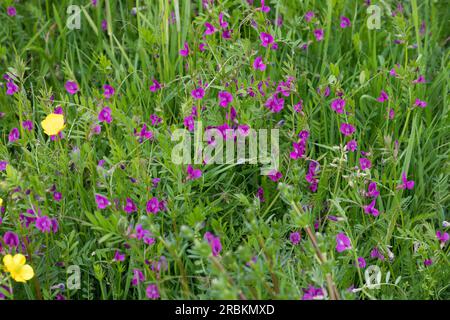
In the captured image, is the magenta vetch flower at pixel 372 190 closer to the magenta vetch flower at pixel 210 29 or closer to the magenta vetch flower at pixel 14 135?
the magenta vetch flower at pixel 210 29

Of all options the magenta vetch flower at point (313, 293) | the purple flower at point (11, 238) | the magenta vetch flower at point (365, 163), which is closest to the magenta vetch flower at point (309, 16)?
the magenta vetch flower at point (365, 163)

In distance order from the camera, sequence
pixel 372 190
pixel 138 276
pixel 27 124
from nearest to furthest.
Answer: pixel 138 276, pixel 372 190, pixel 27 124

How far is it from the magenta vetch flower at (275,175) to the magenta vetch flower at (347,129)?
29cm

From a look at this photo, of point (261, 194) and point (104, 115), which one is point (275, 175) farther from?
point (104, 115)

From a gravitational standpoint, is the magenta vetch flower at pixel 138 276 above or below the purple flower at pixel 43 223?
below

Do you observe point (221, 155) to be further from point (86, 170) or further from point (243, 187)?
point (86, 170)

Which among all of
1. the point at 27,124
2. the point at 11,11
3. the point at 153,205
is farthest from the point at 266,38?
the point at 11,11

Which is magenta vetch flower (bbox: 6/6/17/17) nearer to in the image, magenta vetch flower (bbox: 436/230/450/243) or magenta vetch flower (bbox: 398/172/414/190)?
magenta vetch flower (bbox: 398/172/414/190)

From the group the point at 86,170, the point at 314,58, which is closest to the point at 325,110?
the point at 314,58

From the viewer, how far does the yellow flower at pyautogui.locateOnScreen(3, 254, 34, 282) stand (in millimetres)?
2150

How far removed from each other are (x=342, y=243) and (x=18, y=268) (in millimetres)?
968

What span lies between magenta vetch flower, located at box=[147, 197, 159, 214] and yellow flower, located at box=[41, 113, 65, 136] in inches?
15.2

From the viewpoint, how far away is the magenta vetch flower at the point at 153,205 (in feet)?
7.89

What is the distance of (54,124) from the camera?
2.50 metres
